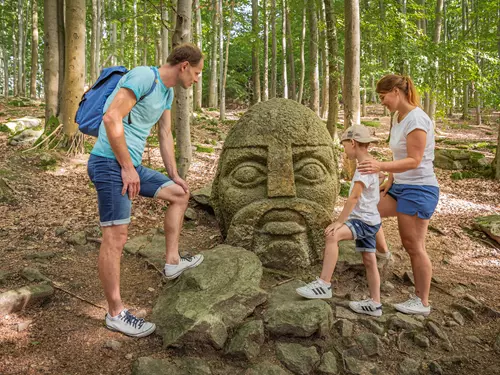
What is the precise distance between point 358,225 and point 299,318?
902mm

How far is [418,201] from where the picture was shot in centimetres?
319

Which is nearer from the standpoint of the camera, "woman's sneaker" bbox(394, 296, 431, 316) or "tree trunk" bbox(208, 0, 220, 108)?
"woman's sneaker" bbox(394, 296, 431, 316)

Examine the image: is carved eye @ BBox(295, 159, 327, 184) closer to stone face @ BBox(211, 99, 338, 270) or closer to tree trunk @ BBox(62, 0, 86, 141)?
stone face @ BBox(211, 99, 338, 270)

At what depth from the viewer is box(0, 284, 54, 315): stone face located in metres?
3.08

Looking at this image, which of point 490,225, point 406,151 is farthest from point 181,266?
point 490,225

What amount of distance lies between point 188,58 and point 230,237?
2.01 meters

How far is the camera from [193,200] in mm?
6254

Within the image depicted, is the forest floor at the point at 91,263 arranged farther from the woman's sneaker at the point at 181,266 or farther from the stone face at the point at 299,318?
the stone face at the point at 299,318

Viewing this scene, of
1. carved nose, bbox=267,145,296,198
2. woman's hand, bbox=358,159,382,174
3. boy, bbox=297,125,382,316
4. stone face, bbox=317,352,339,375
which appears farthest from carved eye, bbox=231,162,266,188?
stone face, bbox=317,352,339,375

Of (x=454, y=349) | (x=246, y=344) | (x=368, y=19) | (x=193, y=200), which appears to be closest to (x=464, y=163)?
(x=368, y=19)

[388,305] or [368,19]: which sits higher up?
[368,19]

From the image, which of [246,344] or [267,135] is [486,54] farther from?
[246,344]

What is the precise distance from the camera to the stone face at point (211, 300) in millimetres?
2812

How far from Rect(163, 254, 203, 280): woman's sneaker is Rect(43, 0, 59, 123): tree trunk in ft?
22.4
